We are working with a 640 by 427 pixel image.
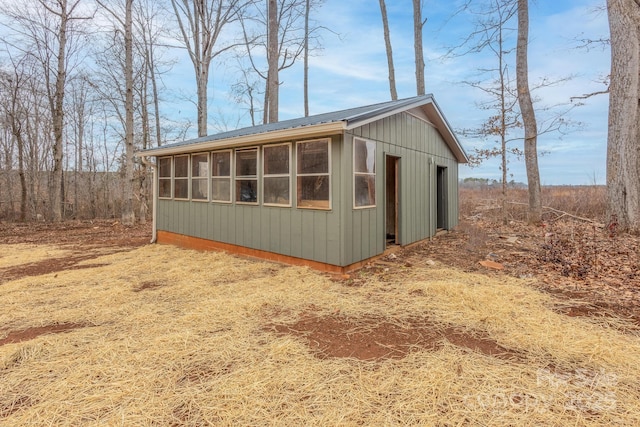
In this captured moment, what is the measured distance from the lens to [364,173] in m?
5.21

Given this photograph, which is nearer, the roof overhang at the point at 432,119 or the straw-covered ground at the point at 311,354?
the straw-covered ground at the point at 311,354

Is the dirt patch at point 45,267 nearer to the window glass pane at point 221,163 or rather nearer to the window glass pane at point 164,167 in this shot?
the window glass pane at point 164,167

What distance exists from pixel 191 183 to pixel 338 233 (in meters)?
4.29

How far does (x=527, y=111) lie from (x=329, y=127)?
351 inches

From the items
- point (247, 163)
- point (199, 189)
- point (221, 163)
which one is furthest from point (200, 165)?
point (247, 163)

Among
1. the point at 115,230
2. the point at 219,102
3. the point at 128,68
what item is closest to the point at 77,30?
the point at 128,68

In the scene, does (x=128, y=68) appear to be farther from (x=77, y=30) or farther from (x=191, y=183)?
(x=191, y=183)

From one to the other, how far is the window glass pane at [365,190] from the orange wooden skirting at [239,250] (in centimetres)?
104

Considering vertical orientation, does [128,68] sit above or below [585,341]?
above

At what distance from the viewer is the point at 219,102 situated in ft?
55.6

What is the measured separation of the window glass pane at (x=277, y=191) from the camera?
17.7 feet

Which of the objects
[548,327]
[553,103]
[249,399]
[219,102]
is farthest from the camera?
[219,102]

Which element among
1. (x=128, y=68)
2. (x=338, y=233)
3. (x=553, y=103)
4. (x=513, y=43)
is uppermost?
(x=513, y=43)

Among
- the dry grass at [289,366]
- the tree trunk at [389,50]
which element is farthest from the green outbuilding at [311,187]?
the tree trunk at [389,50]
